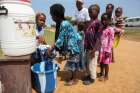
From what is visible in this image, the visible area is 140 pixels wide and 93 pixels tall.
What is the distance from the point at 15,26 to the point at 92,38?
1.63 meters

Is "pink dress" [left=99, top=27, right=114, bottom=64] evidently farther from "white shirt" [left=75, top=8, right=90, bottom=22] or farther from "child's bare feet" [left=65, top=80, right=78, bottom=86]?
"white shirt" [left=75, top=8, right=90, bottom=22]

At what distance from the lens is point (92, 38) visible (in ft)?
15.2

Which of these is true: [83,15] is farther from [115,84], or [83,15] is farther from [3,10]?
[3,10]

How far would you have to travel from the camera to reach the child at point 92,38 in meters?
4.57

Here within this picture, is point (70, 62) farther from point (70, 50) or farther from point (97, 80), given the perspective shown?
point (97, 80)

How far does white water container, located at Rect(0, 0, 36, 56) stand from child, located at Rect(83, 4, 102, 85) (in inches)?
51.6

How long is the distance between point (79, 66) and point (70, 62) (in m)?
0.62

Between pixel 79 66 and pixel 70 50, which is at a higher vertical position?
pixel 70 50

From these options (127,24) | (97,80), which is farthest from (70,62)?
(127,24)

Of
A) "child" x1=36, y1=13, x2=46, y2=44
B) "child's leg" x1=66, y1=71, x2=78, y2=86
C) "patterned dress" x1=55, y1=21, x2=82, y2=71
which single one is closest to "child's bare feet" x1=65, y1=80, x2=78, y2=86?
"child's leg" x1=66, y1=71, x2=78, y2=86

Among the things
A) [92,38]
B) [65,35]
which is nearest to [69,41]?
[65,35]

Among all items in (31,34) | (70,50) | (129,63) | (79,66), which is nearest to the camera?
(31,34)

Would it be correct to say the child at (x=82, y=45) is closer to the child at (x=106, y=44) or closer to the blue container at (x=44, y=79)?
the child at (x=106, y=44)

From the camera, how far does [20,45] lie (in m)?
3.62
